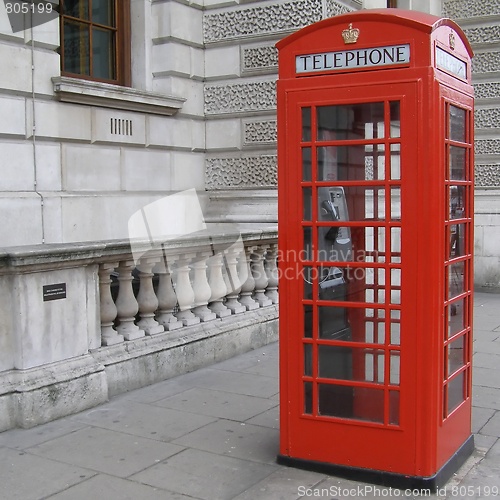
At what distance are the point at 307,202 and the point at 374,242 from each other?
1.34ft

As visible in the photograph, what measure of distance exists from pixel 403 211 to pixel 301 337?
876 mm

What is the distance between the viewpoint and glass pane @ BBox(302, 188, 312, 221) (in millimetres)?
3783

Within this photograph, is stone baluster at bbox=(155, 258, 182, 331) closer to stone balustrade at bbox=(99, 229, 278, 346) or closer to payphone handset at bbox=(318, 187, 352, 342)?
stone balustrade at bbox=(99, 229, 278, 346)

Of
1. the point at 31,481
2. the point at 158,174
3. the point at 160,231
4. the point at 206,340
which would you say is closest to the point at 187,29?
the point at 158,174

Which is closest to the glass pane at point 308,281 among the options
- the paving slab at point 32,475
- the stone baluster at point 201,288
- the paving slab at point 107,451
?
the paving slab at point 107,451

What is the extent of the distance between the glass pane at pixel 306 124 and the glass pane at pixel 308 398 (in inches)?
52.1

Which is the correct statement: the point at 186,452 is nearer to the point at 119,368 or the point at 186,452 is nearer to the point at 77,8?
the point at 119,368

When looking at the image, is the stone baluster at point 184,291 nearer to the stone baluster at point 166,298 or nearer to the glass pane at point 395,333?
the stone baluster at point 166,298

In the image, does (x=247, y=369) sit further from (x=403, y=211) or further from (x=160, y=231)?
(x=160, y=231)

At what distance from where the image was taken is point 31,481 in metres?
3.86

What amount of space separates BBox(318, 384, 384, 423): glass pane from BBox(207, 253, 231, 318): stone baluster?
293 centimetres

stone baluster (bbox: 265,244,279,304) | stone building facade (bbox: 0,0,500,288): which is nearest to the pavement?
stone baluster (bbox: 265,244,279,304)

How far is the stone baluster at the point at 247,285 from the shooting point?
717 cm

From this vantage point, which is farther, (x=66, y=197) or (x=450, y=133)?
(x=66, y=197)
